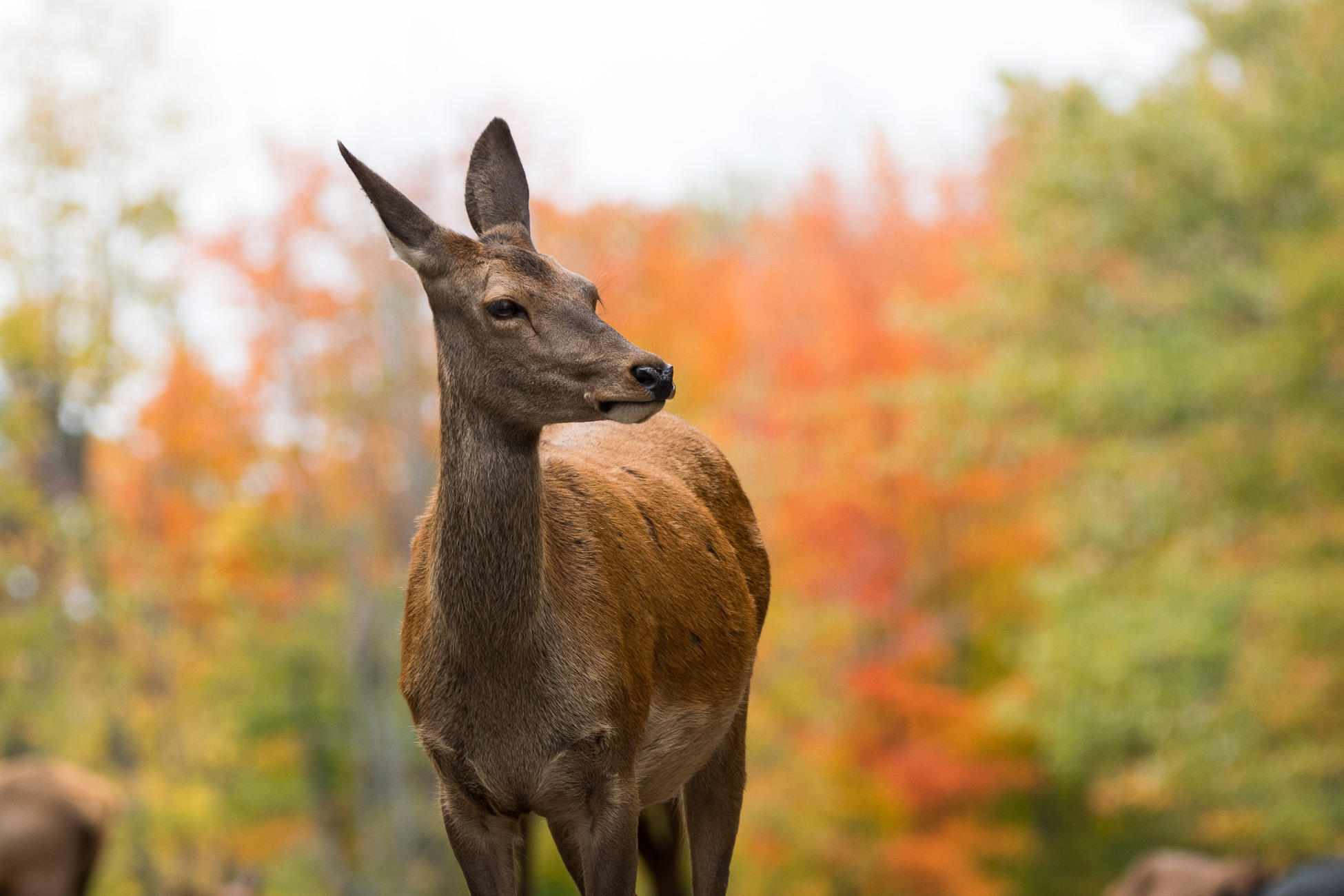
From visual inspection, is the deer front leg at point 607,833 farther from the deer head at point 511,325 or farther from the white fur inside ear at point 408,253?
the white fur inside ear at point 408,253

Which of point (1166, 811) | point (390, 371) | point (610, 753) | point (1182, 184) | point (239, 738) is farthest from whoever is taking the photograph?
point (1166, 811)

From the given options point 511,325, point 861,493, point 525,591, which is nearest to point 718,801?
point 525,591

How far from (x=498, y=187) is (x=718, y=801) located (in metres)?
1.22

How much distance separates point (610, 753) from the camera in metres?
2.16

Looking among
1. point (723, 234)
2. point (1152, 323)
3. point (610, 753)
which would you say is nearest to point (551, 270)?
point (610, 753)

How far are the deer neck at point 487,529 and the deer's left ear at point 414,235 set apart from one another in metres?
0.20

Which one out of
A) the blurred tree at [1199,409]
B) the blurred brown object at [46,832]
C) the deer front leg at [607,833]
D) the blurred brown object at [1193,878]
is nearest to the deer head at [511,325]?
the deer front leg at [607,833]

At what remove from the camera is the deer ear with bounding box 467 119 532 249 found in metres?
2.23

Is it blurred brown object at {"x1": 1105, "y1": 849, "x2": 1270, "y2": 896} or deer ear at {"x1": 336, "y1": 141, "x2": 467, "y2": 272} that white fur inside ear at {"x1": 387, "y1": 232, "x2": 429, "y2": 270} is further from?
blurred brown object at {"x1": 1105, "y1": 849, "x2": 1270, "y2": 896}

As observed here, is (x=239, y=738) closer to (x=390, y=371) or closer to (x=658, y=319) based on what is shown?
(x=390, y=371)

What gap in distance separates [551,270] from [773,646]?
17008 millimetres

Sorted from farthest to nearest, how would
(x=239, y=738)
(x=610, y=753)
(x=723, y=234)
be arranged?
1. (x=723, y=234)
2. (x=239, y=738)
3. (x=610, y=753)

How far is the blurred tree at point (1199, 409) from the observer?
13.0 metres

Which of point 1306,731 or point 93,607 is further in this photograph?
point 93,607
